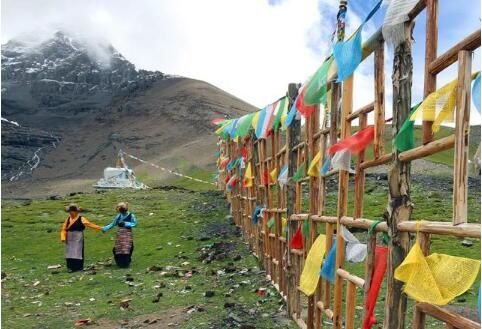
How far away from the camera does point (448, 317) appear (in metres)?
3.48

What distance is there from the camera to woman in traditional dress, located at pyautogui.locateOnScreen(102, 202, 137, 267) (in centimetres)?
1381

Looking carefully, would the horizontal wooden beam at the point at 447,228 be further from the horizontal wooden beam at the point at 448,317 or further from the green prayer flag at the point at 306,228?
the green prayer flag at the point at 306,228

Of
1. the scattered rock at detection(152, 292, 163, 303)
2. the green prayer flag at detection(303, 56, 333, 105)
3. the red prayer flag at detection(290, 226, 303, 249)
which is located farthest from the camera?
the scattered rock at detection(152, 292, 163, 303)

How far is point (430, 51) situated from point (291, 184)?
545 centimetres

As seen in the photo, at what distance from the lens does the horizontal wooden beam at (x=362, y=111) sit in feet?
17.2

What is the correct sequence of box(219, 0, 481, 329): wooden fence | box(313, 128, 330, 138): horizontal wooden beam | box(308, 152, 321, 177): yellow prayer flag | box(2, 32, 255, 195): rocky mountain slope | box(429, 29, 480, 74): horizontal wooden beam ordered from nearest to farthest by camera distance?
box(429, 29, 480, 74): horizontal wooden beam
box(219, 0, 481, 329): wooden fence
box(313, 128, 330, 138): horizontal wooden beam
box(308, 152, 321, 177): yellow prayer flag
box(2, 32, 255, 195): rocky mountain slope

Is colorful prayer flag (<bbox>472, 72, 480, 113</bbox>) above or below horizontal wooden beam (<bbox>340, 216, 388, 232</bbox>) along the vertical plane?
above

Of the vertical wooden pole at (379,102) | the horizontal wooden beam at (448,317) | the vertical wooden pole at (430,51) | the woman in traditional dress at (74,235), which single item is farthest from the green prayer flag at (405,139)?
the woman in traditional dress at (74,235)

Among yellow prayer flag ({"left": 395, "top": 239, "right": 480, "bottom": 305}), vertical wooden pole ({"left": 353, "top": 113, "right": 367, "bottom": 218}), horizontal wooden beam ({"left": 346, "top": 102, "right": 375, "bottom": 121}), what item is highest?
horizontal wooden beam ({"left": 346, "top": 102, "right": 375, "bottom": 121})

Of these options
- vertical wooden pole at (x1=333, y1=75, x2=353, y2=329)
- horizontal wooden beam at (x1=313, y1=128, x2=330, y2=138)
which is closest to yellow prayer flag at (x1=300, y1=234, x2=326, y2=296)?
vertical wooden pole at (x1=333, y1=75, x2=353, y2=329)

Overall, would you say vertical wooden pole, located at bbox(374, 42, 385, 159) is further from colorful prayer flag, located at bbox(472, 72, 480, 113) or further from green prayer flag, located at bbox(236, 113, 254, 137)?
green prayer flag, located at bbox(236, 113, 254, 137)

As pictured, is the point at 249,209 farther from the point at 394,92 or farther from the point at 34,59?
the point at 34,59

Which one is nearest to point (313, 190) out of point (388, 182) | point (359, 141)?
point (359, 141)

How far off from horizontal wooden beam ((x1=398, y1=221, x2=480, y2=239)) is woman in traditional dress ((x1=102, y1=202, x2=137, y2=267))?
1046 cm
